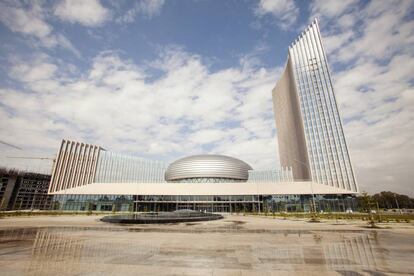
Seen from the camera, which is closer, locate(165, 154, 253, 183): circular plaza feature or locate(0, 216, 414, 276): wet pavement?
locate(0, 216, 414, 276): wet pavement

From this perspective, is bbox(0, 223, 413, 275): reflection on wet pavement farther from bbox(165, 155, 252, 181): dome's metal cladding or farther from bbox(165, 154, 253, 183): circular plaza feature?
bbox(165, 155, 252, 181): dome's metal cladding

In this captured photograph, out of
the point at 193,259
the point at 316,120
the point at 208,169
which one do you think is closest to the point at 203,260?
the point at 193,259

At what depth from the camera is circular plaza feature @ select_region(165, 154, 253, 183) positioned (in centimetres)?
11175

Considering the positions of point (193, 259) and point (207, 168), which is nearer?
point (193, 259)

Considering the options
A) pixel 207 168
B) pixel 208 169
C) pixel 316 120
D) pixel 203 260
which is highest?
pixel 316 120

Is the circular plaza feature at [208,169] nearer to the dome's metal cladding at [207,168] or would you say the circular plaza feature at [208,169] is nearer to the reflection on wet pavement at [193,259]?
the dome's metal cladding at [207,168]

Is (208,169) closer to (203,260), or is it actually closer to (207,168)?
(207,168)

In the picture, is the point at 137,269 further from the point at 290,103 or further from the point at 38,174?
the point at 38,174

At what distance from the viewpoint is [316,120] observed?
95312mm

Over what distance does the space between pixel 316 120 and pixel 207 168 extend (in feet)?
190

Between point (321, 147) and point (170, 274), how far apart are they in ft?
325

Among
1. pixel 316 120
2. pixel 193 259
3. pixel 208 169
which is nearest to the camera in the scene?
pixel 193 259

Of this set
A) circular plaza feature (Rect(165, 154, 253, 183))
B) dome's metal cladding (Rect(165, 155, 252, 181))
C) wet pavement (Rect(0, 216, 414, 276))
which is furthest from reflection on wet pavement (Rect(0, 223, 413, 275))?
dome's metal cladding (Rect(165, 155, 252, 181))

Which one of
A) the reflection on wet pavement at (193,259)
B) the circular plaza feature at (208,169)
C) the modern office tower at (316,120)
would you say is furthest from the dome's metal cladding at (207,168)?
the reflection on wet pavement at (193,259)
